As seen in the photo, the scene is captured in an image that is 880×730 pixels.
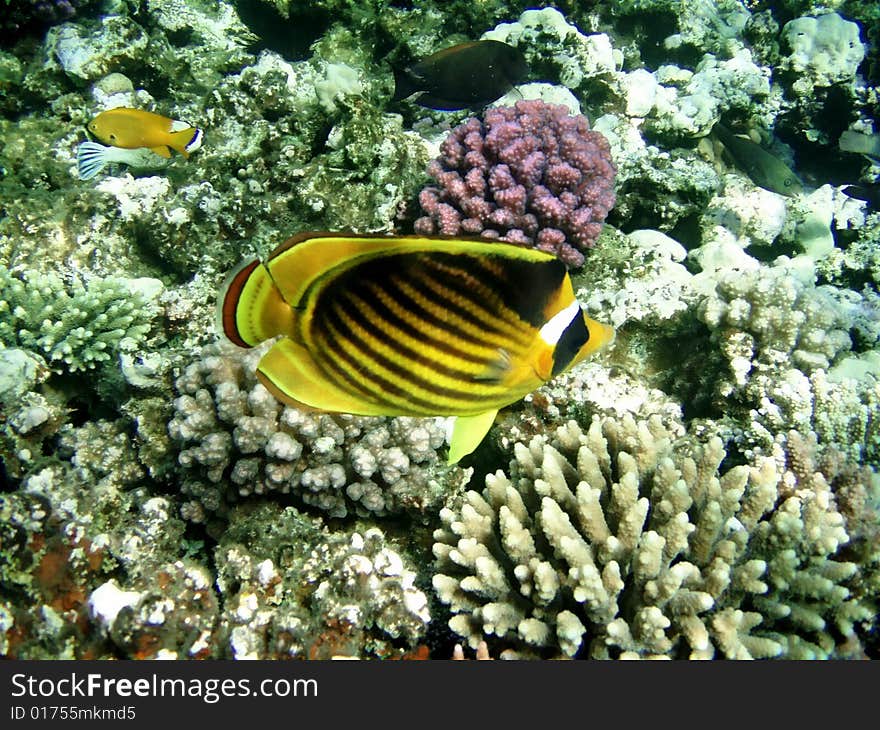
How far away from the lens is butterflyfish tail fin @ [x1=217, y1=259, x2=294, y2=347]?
107 centimetres

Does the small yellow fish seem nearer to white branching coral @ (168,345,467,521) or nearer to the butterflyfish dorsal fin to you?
white branching coral @ (168,345,467,521)

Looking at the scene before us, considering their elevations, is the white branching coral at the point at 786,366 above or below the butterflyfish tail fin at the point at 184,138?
below

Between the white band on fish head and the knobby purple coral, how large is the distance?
244 centimetres

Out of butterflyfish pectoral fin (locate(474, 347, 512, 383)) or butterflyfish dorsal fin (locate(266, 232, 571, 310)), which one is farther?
butterflyfish pectoral fin (locate(474, 347, 512, 383))

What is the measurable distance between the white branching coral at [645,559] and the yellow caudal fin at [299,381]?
1538 mm

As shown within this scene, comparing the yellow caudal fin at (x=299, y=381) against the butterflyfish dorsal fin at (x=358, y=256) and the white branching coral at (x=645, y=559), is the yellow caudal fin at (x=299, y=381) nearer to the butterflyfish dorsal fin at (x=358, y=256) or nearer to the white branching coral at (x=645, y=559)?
the butterflyfish dorsal fin at (x=358, y=256)

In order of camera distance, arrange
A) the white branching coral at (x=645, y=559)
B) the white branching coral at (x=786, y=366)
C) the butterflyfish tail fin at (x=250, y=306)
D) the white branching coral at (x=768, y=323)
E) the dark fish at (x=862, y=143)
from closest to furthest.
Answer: the butterflyfish tail fin at (x=250, y=306) < the white branching coral at (x=645, y=559) < the white branching coral at (x=786, y=366) < the white branching coral at (x=768, y=323) < the dark fish at (x=862, y=143)

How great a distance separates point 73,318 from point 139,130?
1260 mm

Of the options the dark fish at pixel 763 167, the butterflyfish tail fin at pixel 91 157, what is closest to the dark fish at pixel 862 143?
the dark fish at pixel 763 167

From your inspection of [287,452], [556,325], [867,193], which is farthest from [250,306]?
[867,193]

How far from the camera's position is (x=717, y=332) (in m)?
3.48

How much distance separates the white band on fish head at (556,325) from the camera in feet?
3.98

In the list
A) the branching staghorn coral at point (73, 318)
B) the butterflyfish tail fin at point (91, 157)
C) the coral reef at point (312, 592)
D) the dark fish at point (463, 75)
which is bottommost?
the coral reef at point (312, 592)

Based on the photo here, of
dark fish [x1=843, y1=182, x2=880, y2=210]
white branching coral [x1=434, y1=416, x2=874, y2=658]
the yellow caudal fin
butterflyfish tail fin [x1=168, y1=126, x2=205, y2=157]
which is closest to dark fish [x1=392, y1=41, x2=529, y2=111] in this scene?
butterflyfish tail fin [x1=168, y1=126, x2=205, y2=157]
